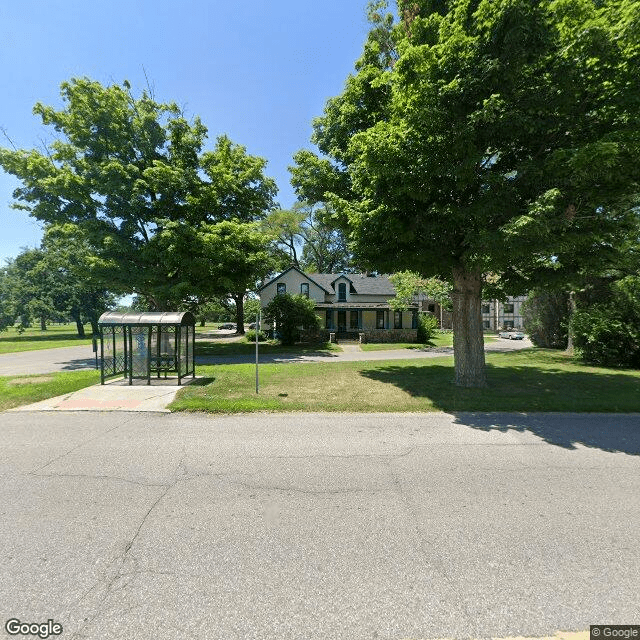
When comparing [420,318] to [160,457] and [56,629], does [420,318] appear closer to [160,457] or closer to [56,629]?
[160,457]

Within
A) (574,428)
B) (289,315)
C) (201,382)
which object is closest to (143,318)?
(201,382)

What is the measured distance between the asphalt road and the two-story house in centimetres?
2420

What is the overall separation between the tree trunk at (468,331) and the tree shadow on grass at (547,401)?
1.70 feet

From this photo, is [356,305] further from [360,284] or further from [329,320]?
[360,284]

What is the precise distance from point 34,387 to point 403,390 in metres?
10.9

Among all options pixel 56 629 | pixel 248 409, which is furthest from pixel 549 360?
pixel 56 629

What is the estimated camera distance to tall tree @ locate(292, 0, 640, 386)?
6750 mm

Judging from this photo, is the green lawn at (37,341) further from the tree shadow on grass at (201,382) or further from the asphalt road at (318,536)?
the asphalt road at (318,536)

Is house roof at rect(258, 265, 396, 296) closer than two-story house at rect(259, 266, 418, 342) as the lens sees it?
No

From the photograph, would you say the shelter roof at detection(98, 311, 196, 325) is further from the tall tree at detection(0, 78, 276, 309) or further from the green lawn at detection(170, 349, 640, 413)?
the tall tree at detection(0, 78, 276, 309)

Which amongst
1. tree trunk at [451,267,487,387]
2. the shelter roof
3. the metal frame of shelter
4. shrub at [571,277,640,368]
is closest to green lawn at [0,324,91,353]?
the metal frame of shelter

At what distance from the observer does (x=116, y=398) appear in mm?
8656

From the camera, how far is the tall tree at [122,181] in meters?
17.5

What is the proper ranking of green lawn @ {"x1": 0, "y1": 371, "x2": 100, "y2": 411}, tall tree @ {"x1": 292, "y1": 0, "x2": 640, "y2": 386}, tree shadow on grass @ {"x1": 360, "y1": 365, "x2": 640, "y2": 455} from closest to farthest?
tree shadow on grass @ {"x1": 360, "y1": 365, "x2": 640, "y2": 455} → tall tree @ {"x1": 292, "y1": 0, "x2": 640, "y2": 386} → green lawn @ {"x1": 0, "y1": 371, "x2": 100, "y2": 411}
